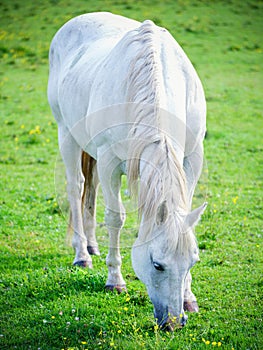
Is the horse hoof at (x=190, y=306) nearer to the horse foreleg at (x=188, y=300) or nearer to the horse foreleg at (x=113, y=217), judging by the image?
the horse foreleg at (x=188, y=300)

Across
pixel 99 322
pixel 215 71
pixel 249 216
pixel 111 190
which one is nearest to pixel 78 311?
pixel 99 322

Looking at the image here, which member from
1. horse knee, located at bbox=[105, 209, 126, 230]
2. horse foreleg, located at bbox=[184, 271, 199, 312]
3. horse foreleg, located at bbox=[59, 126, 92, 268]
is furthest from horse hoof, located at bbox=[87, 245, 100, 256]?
horse foreleg, located at bbox=[184, 271, 199, 312]

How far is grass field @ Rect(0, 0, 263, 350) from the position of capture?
14.3 ft

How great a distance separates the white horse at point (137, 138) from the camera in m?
3.71

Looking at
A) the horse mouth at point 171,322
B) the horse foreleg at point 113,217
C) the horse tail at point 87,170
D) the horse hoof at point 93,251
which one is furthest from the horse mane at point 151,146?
the horse hoof at point 93,251

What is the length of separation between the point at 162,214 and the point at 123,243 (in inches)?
63.8

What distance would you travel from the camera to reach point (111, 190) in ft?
16.4

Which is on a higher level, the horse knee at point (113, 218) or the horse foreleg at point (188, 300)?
the horse knee at point (113, 218)

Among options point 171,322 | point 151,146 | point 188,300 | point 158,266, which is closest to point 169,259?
point 158,266

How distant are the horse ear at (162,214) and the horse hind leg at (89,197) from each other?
2.81 meters

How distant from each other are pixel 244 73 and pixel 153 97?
12272mm

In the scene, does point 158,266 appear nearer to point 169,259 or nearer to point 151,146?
point 169,259

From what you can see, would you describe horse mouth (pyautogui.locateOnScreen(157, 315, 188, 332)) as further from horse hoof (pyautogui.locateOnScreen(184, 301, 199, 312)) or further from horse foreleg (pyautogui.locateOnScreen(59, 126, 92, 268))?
horse foreleg (pyautogui.locateOnScreen(59, 126, 92, 268))

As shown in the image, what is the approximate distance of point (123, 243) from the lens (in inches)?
204
